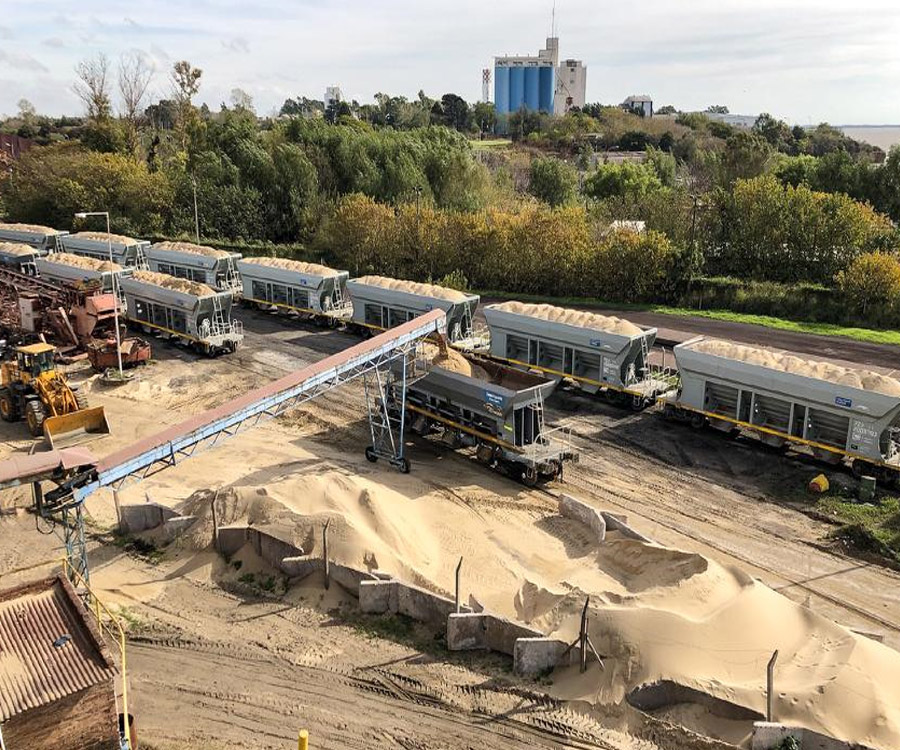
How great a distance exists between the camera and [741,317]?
44969mm

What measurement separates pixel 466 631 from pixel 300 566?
475cm

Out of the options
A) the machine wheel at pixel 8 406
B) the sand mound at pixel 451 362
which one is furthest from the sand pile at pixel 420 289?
the machine wheel at pixel 8 406

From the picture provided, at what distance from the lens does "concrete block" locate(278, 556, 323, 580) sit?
18.7 m

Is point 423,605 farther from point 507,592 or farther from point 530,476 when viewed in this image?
point 530,476

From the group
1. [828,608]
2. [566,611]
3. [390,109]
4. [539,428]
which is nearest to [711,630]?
[566,611]

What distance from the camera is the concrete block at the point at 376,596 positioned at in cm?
A: 1739

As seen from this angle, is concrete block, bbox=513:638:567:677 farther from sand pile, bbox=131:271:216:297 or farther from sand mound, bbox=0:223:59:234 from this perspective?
sand mound, bbox=0:223:59:234

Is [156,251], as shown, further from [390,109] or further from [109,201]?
[390,109]

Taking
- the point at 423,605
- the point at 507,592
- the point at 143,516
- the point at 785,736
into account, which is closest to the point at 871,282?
the point at 507,592

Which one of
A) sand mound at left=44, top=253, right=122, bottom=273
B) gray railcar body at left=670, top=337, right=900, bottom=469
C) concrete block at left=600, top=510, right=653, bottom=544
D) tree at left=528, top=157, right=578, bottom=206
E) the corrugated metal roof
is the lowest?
concrete block at left=600, top=510, right=653, bottom=544

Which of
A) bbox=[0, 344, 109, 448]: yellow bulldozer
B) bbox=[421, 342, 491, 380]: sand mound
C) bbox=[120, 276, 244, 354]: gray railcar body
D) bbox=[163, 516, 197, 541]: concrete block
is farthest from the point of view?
bbox=[120, 276, 244, 354]: gray railcar body

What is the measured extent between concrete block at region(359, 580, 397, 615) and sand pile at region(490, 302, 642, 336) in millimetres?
17301

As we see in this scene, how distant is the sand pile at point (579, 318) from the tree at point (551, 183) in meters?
42.5

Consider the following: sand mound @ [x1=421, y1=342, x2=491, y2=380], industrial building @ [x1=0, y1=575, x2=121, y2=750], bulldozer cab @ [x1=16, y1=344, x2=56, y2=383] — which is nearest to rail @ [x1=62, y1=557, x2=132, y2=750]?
industrial building @ [x1=0, y1=575, x2=121, y2=750]
